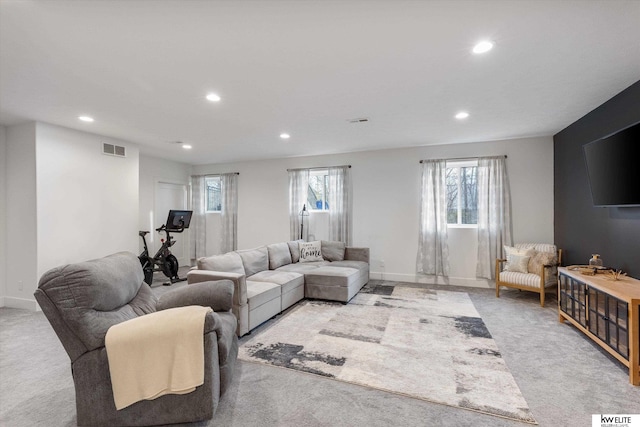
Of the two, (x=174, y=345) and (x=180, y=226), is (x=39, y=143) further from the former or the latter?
(x=174, y=345)

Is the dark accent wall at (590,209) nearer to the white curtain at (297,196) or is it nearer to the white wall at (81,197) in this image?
the white curtain at (297,196)

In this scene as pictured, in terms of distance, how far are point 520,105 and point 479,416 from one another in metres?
3.24

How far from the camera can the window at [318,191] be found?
20.5ft

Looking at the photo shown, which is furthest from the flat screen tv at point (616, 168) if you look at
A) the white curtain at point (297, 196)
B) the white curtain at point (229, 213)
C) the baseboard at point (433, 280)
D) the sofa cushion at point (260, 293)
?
the white curtain at point (229, 213)

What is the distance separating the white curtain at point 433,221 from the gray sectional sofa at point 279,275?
1084 mm

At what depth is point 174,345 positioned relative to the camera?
5.39 feet

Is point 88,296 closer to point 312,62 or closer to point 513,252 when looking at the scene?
point 312,62

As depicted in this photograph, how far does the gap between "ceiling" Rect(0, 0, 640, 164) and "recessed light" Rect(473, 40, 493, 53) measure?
0.07 metres

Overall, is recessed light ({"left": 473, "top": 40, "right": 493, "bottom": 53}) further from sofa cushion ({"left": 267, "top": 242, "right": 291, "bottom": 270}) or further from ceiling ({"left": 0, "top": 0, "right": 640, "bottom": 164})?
sofa cushion ({"left": 267, "top": 242, "right": 291, "bottom": 270})

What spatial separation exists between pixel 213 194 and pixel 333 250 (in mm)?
3749

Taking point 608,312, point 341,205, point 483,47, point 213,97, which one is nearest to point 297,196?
point 341,205

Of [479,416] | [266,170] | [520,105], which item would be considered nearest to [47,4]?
[479,416]

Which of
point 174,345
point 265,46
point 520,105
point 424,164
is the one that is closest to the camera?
point 174,345

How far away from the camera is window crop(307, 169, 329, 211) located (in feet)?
20.5
